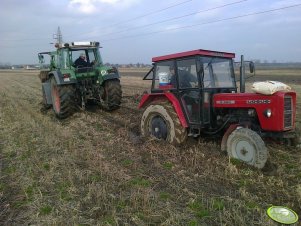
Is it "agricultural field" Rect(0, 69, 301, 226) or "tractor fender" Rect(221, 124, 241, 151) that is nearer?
"agricultural field" Rect(0, 69, 301, 226)

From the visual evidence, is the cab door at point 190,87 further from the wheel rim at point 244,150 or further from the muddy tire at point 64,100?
the muddy tire at point 64,100

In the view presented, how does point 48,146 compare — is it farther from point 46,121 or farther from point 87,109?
point 87,109

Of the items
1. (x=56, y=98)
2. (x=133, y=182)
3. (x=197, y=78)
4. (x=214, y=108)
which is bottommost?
(x=133, y=182)

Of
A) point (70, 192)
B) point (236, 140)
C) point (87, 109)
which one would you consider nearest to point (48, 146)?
point (70, 192)

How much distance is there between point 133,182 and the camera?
17.8 feet

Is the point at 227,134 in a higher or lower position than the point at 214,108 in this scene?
lower

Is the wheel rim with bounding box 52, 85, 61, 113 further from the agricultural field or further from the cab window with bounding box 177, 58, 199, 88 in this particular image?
the cab window with bounding box 177, 58, 199, 88

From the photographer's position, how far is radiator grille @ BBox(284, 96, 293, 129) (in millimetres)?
6160

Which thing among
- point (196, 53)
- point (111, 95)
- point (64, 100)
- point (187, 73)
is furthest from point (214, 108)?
point (64, 100)

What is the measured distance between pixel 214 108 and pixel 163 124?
1.15m

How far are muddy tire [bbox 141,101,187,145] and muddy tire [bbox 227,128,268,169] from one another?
1137 millimetres

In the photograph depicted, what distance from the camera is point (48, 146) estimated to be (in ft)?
24.6

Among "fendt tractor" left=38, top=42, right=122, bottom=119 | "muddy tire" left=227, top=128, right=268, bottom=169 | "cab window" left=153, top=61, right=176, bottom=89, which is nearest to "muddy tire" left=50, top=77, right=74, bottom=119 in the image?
"fendt tractor" left=38, top=42, right=122, bottom=119

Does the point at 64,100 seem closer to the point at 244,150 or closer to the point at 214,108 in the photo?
the point at 214,108
